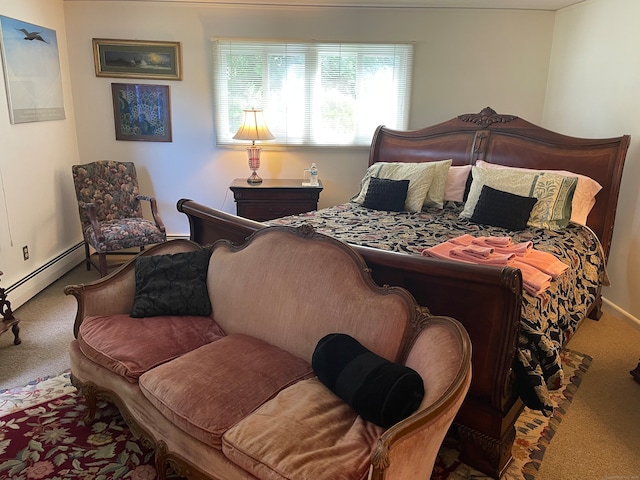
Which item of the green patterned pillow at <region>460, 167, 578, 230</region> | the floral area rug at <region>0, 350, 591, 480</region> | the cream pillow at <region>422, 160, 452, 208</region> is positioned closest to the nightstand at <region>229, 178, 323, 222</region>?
the cream pillow at <region>422, 160, 452, 208</region>

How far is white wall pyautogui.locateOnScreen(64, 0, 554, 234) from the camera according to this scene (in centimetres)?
436

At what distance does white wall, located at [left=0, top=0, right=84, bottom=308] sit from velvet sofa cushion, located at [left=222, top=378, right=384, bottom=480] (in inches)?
108

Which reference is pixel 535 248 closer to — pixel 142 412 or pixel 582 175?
pixel 582 175

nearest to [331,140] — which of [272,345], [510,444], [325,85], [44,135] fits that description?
[325,85]

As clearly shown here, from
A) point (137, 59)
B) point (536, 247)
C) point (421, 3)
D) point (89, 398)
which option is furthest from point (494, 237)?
point (137, 59)

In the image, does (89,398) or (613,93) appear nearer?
(89,398)

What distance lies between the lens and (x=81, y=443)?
85.0 inches

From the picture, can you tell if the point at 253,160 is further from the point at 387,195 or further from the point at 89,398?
the point at 89,398

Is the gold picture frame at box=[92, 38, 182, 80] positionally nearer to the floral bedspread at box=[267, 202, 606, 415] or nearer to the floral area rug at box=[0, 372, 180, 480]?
the floral bedspread at box=[267, 202, 606, 415]

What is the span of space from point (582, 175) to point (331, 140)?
225cm

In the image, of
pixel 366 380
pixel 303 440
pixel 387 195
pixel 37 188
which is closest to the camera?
pixel 303 440

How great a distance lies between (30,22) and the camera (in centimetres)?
375

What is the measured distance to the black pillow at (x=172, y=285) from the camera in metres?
2.37

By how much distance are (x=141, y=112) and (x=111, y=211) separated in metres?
1.02
